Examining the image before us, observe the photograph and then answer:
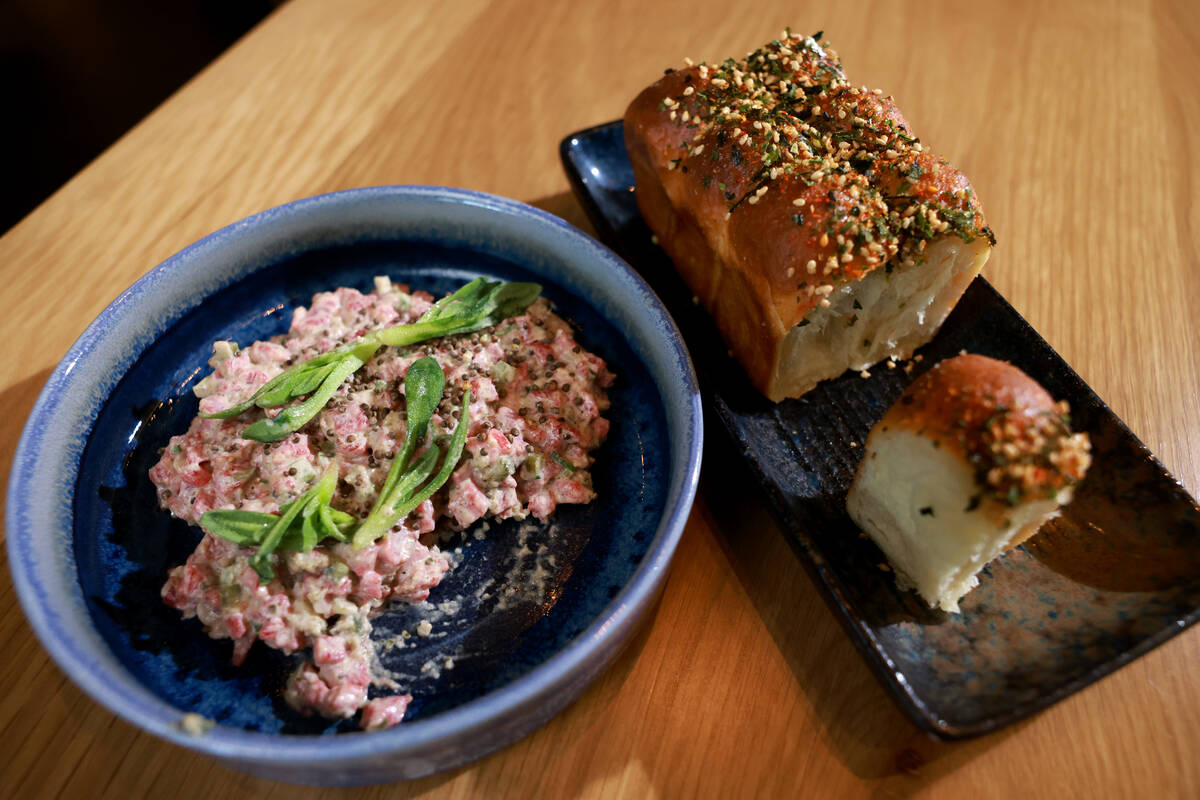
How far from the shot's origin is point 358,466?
Answer: 68.7 inches

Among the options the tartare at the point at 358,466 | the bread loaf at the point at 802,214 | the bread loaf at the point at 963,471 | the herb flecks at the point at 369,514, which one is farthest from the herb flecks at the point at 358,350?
the bread loaf at the point at 963,471

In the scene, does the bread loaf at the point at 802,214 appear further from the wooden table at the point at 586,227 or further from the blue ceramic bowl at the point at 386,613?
the wooden table at the point at 586,227

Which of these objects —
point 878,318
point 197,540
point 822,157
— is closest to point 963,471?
point 878,318

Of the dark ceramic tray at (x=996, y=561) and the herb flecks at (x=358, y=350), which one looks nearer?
the dark ceramic tray at (x=996, y=561)

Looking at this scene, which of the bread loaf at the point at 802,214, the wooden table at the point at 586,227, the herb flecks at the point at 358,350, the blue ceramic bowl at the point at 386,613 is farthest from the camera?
the bread loaf at the point at 802,214

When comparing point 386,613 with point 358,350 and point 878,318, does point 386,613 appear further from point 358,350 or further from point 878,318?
point 878,318

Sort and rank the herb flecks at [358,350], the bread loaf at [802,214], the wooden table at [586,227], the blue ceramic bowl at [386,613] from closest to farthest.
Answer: the blue ceramic bowl at [386,613], the wooden table at [586,227], the herb flecks at [358,350], the bread loaf at [802,214]

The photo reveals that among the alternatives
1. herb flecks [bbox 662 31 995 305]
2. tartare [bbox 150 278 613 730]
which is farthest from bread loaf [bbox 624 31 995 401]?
tartare [bbox 150 278 613 730]

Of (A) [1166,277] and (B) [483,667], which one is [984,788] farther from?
(A) [1166,277]

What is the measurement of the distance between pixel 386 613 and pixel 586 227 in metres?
1.36

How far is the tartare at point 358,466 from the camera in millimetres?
1578

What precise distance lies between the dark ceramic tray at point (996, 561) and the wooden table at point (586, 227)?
144 mm

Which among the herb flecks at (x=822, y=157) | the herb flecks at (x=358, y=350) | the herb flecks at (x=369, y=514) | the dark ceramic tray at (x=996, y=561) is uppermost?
the herb flecks at (x=822, y=157)

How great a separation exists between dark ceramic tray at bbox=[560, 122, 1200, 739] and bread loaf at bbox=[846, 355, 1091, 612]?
81mm
